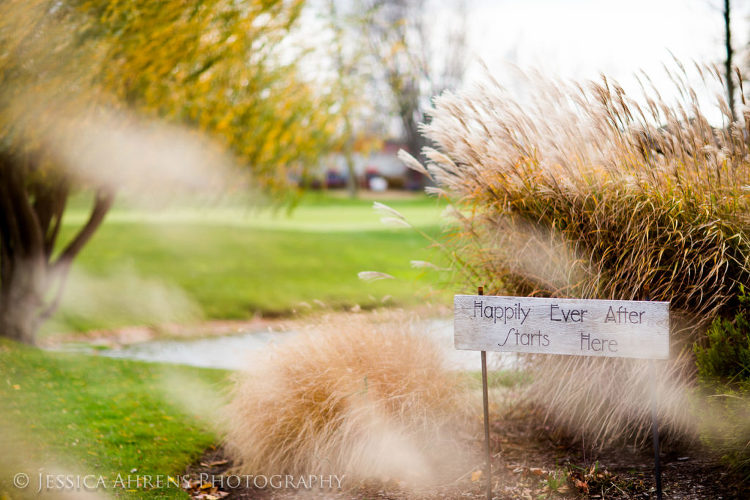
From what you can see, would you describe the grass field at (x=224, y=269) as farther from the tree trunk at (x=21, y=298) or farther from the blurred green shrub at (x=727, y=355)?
the blurred green shrub at (x=727, y=355)

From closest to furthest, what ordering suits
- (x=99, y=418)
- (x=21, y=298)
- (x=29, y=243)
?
(x=99, y=418) → (x=29, y=243) → (x=21, y=298)

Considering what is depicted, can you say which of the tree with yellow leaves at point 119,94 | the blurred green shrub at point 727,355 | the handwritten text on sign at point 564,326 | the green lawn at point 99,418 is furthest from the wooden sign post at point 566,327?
the tree with yellow leaves at point 119,94

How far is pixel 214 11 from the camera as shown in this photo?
20.7ft

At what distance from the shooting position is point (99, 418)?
478cm

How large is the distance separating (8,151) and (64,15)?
1.36 metres

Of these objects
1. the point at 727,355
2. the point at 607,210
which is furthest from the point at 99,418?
the point at 727,355

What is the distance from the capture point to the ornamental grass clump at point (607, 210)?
3.65 metres

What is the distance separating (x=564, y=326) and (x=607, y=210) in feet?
3.04

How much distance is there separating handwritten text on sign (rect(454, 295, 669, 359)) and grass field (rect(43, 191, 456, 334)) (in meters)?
4.69

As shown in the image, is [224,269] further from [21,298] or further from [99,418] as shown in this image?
[99,418]

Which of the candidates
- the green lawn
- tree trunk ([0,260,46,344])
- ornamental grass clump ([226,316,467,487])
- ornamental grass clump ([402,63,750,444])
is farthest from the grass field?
ornamental grass clump ([402,63,750,444])

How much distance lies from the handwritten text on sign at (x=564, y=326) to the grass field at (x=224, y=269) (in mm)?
4692

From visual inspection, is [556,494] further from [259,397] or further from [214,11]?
[214,11]

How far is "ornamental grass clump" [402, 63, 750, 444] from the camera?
365 centimetres
